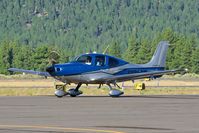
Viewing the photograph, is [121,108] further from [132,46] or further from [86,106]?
[132,46]

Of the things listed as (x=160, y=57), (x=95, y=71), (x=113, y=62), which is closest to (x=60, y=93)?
(x=95, y=71)

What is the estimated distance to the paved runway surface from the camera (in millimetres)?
20547

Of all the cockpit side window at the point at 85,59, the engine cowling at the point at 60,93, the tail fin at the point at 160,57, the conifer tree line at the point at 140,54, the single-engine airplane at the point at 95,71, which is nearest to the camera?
the engine cowling at the point at 60,93

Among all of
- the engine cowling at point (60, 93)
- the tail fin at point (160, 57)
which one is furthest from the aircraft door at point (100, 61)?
the tail fin at point (160, 57)

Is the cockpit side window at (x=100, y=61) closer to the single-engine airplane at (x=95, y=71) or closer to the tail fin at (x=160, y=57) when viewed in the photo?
the single-engine airplane at (x=95, y=71)

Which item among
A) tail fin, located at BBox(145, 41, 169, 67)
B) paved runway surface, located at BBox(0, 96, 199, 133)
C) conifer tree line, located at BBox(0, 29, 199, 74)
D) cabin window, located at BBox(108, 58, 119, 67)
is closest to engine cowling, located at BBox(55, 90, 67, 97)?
cabin window, located at BBox(108, 58, 119, 67)

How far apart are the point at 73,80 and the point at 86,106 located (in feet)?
36.3

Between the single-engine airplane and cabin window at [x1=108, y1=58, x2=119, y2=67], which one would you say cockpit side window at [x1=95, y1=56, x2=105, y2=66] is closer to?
the single-engine airplane

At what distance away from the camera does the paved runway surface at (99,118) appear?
809 inches

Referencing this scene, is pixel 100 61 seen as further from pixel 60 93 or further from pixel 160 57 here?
pixel 160 57

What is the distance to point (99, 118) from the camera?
2420 cm

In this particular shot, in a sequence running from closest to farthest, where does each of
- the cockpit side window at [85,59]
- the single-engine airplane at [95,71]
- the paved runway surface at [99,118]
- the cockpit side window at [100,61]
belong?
1. the paved runway surface at [99,118]
2. the single-engine airplane at [95,71]
3. the cockpit side window at [85,59]
4. the cockpit side window at [100,61]

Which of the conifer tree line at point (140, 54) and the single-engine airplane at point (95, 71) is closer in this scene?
the single-engine airplane at point (95, 71)

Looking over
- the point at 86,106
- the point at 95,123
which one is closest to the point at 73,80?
the point at 86,106
